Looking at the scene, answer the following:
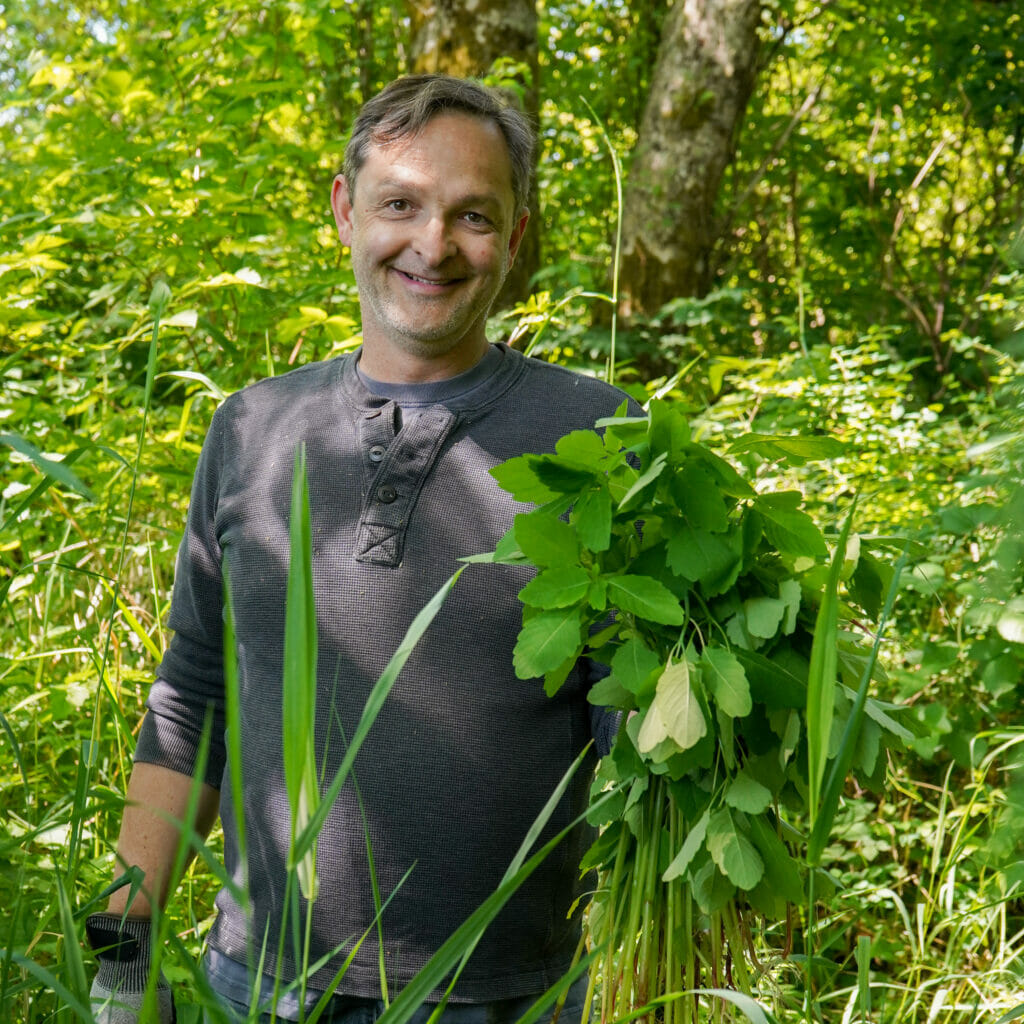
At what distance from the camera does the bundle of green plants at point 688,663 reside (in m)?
0.98

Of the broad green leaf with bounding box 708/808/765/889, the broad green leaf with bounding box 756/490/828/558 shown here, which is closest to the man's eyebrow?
the broad green leaf with bounding box 756/490/828/558

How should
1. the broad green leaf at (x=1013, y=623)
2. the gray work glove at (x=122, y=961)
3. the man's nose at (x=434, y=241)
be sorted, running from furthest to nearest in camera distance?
→ 1. the broad green leaf at (x=1013, y=623)
2. the man's nose at (x=434, y=241)
3. the gray work glove at (x=122, y=961)

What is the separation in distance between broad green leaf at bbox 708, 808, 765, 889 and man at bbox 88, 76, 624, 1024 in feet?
2.22

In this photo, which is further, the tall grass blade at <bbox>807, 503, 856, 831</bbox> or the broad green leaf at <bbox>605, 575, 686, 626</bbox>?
the broad green leaf at <bbox>605, 575, 686, 626</bbox>

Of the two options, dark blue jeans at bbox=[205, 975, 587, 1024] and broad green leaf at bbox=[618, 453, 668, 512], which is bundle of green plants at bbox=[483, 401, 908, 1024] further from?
dark blue jeans at bbox=[205, 975, 587, 1024]

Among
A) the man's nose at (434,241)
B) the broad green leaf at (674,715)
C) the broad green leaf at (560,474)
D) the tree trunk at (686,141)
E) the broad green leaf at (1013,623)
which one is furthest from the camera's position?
the tree trunk at (686,141)

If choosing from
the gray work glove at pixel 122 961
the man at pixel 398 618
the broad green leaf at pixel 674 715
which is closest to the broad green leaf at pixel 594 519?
the broad green leaf at pixel 674 715

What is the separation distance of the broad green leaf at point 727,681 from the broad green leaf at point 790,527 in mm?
123

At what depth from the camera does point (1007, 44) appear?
23.1 feet

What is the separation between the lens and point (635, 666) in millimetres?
1012

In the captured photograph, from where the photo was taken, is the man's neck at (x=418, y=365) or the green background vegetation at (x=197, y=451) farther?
the man's neck at (x=418, y=365)

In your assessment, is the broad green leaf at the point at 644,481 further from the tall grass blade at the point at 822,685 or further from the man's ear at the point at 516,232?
the man's ear at the point at 516,232

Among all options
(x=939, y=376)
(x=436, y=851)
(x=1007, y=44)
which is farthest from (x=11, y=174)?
(x=1007, y=44)

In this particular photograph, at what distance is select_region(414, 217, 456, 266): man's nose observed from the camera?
6.03ft
